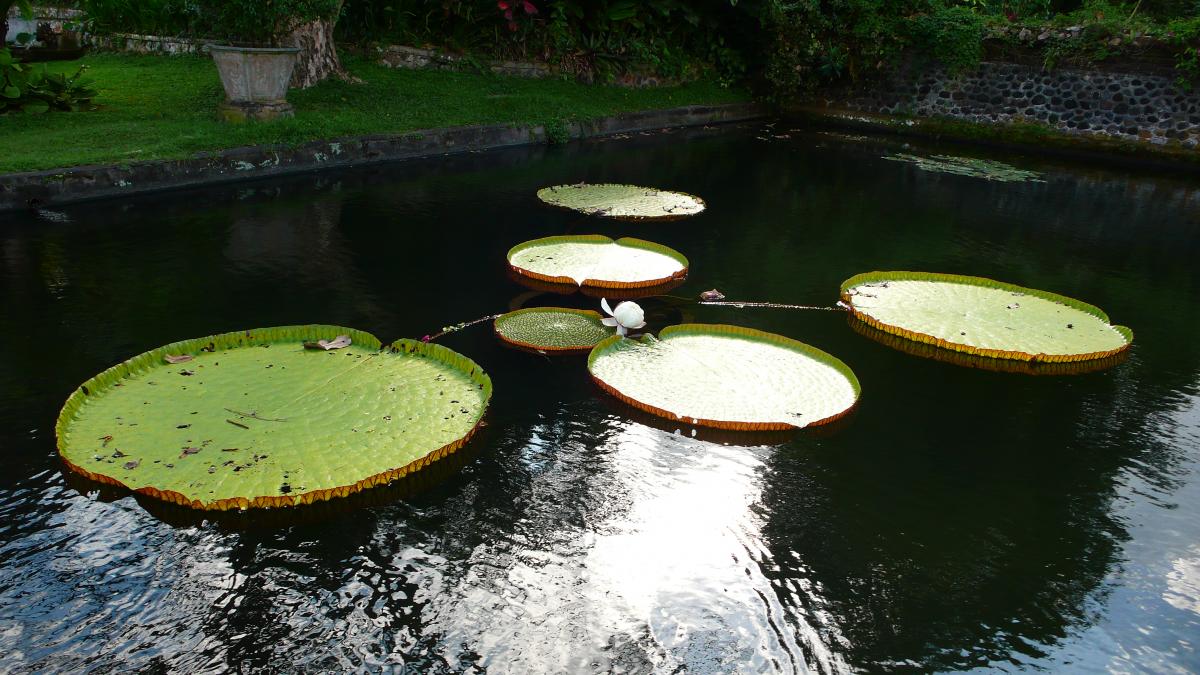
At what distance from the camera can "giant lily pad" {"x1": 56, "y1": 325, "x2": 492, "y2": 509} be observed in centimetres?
270

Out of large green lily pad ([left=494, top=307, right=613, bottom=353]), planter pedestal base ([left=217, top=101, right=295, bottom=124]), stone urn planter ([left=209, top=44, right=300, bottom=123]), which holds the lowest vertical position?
large green lily pad ([left=494, top=307, right=613, bottom=353])

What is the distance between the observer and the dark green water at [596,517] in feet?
7.42

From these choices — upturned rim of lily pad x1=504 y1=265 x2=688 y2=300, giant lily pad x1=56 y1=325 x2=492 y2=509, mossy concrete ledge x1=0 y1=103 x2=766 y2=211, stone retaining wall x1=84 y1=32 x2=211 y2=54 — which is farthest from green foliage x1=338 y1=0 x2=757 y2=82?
giant lily pad x1=56 y1=325 x2=492 y2=509

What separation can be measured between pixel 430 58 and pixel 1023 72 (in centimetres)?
782

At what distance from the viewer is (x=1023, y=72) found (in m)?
10.9

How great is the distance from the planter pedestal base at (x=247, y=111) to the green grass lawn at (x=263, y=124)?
157 millimetres

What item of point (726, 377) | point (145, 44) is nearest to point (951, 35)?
point (726, 377)

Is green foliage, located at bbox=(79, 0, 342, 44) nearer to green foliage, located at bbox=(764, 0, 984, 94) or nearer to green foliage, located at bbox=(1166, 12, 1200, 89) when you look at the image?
green foliage, located at bbox=(764, 0, 984, 94)

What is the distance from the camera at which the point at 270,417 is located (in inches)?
120

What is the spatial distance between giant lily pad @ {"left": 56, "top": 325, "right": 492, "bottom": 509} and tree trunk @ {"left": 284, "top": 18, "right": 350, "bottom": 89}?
5.98 metres

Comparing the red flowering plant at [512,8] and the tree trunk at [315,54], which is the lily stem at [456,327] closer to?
the tree trunk at [315,54]

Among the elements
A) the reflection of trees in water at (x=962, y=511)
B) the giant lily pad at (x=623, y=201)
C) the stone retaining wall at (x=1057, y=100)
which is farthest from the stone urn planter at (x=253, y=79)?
the stone retaining wall at (x=1057, y=100)

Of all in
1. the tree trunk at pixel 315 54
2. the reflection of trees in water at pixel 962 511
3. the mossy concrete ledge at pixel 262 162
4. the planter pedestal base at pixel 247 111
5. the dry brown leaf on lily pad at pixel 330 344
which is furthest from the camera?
the tree trunk at pixel 315 54

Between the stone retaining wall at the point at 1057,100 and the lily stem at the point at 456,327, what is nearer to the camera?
the lily stem at the point at 456,327
